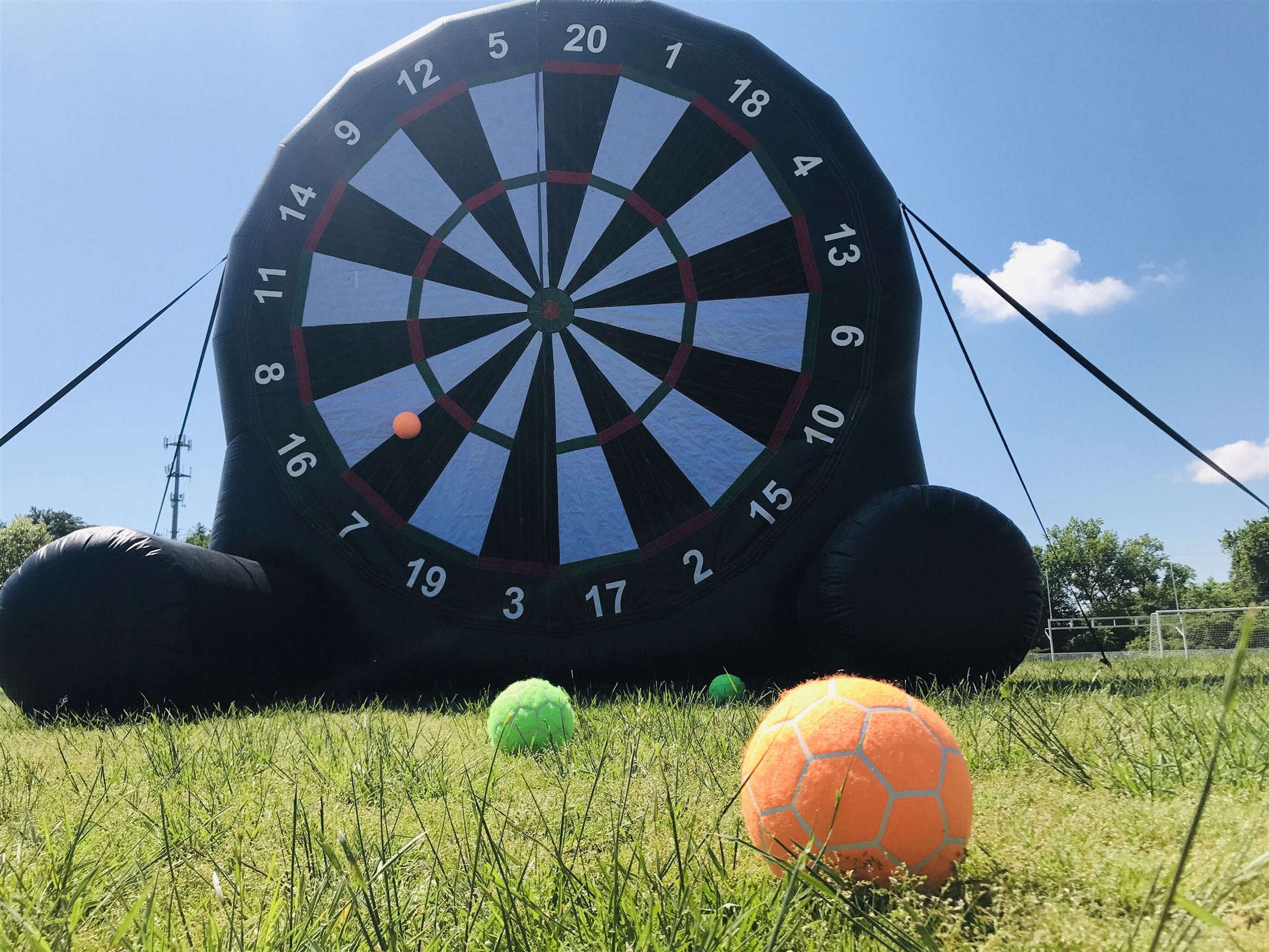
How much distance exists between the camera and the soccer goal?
11.8 m

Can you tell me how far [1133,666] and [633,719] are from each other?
6.93 ft

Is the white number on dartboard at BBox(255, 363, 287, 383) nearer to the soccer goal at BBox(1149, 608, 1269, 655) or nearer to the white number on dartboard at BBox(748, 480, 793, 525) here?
the white number on dartboard at BBox(748, 480, 793, 525)

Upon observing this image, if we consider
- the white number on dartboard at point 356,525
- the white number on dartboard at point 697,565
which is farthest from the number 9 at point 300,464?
the white number on dartboard at point 697,565

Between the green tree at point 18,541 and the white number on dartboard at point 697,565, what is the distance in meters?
25.0

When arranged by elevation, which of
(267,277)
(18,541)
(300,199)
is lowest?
(18,541)

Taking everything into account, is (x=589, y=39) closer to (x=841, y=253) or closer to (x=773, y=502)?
(x=841, y=253)

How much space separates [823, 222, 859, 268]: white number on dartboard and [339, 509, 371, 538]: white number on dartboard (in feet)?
7.36

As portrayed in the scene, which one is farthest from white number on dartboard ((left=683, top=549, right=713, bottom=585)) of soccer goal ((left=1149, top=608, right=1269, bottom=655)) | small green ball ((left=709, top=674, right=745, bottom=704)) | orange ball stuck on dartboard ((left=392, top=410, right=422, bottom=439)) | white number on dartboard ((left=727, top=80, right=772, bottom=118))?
soccer goal ((left=1149, top=608, right=1269, bottom=655))

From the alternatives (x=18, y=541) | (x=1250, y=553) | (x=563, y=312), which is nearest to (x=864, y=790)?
(x=563, y=312)

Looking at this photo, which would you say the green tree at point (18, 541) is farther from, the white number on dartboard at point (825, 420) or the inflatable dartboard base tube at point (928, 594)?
the inflatable dartboard base tube at point (928, 594)

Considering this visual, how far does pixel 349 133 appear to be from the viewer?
3.77 metres

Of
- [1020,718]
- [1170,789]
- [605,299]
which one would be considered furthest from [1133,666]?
[605,299]

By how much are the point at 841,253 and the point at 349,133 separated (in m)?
2.27

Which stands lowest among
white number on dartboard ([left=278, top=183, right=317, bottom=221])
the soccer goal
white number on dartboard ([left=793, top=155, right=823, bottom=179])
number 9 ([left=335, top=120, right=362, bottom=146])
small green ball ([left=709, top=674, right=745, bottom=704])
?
the soccer goal
